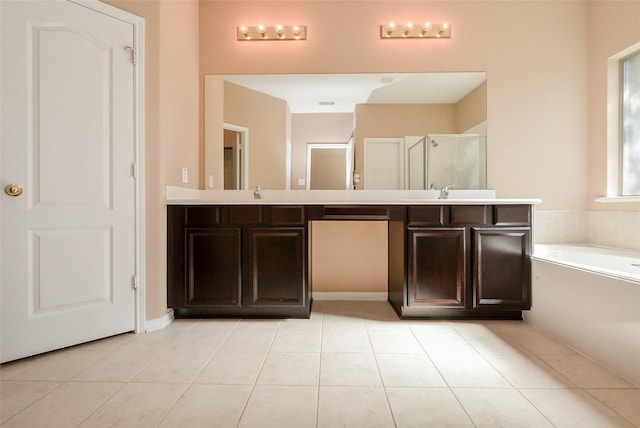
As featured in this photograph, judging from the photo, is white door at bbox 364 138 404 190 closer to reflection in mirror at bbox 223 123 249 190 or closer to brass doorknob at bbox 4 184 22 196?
reflection in mirror at bbox 223 123 249 190

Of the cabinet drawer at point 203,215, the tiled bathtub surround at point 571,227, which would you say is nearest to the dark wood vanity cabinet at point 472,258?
the tiled bathtub surround at point 571,227

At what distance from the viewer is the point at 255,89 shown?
2.83 metres

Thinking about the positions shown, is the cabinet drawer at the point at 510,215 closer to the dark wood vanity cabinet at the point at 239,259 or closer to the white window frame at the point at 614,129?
the white window frame at the point at 614,129

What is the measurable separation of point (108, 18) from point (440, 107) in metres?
2.48

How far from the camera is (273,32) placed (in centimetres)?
277

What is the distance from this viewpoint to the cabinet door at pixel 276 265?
227 cm

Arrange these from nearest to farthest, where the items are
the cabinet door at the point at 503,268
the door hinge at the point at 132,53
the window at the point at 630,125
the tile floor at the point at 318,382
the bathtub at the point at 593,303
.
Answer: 1. the tile floor at the point at 318,382
2. the bathtub at the point at 593,303
3. the door hinge at the point at 132,53
4. the cabinet door at the point at 503,268
5. the window at the point at 630,125

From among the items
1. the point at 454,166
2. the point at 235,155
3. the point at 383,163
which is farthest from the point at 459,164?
the point at 235,155

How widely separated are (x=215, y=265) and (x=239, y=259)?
0.18m

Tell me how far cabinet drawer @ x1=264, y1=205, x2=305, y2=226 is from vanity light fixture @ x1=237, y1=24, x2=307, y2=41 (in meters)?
1.56

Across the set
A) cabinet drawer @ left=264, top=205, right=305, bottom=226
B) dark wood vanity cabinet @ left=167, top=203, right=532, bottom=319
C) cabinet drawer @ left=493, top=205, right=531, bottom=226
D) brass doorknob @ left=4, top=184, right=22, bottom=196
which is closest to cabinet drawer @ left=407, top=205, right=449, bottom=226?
dark wood vanity cabinet @ left=167, top=203, right=532, bottom=319

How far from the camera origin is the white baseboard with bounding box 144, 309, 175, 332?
2123 mm

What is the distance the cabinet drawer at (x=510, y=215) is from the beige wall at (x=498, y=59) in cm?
56

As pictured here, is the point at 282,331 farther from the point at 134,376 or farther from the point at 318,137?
the point at 318,137
